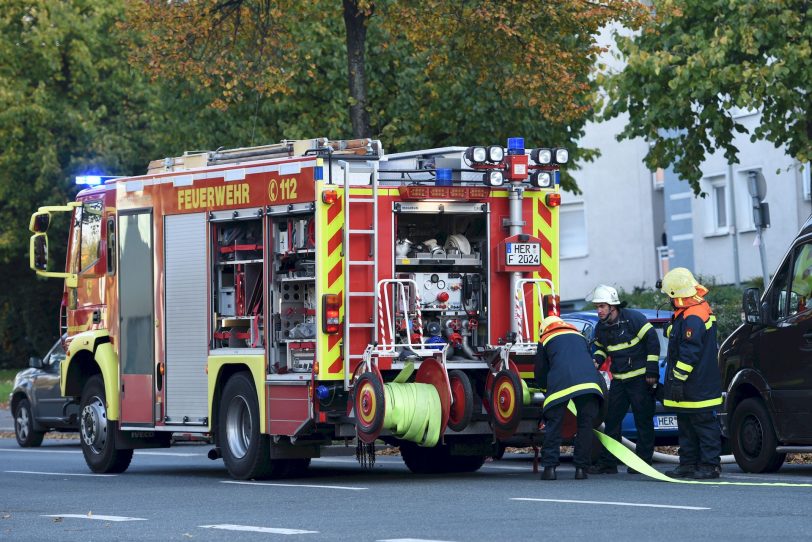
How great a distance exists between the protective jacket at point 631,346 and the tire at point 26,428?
11.4 m

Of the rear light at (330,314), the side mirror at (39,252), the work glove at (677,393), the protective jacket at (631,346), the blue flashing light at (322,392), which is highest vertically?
the side mirror at (39,252)

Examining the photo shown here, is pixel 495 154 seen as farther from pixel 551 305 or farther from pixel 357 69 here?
pixel 357 69

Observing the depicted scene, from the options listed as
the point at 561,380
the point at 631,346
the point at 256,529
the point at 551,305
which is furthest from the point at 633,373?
the point at 256,529

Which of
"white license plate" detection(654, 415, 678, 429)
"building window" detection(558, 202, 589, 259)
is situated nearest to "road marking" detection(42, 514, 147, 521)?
"white license plate" detection(654, 415, 678, 429)

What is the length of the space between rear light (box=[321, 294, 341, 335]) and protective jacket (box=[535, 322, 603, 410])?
1648 millimetres

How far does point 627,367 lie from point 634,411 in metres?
0.38

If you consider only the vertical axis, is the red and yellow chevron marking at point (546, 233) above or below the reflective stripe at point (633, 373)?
above

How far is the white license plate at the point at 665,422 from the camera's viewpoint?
16.3 m

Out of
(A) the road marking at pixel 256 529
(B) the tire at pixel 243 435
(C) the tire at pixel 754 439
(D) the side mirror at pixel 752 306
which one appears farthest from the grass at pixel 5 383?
(A) the road marking at pixel 256 529

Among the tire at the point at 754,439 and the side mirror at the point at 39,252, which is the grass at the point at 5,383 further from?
the tire at the point at 754,439

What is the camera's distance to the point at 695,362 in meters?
14.1

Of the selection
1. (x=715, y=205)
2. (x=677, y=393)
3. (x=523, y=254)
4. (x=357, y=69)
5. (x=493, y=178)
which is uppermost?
(x=715, y=205)

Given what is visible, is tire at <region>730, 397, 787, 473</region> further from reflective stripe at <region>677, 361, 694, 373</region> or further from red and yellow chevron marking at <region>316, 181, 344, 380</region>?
red and yellow chevron marking at <region>316, 181, 344, 380</region>

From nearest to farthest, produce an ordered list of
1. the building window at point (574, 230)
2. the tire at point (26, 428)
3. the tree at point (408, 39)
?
the tree at point (408, 39) < the tire at point (26, 428) < the building window at point (574, 230)
